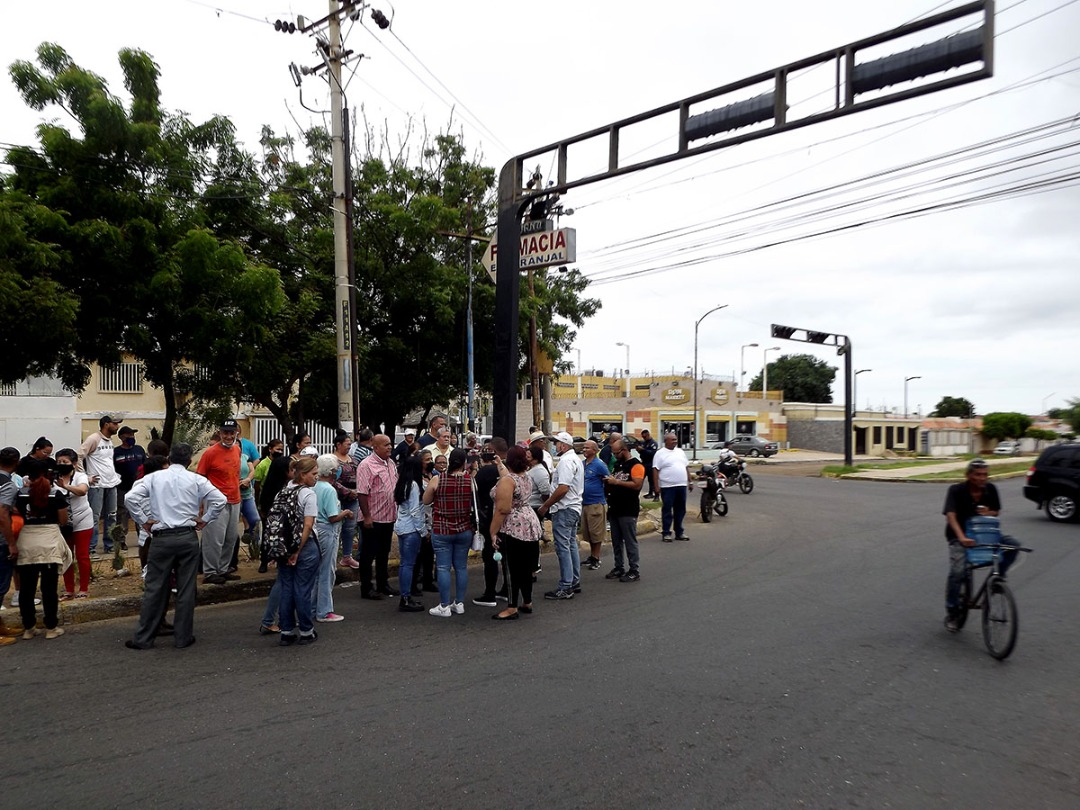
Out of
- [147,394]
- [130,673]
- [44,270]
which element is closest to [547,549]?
[130,673]

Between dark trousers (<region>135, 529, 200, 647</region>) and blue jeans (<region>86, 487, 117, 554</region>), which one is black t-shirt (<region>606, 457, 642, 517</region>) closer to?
dark trousers (<region>135, 529, 200, 647</region>)

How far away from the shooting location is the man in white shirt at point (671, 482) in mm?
13664

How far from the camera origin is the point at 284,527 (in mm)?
6910

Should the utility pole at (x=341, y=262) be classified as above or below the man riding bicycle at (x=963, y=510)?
above

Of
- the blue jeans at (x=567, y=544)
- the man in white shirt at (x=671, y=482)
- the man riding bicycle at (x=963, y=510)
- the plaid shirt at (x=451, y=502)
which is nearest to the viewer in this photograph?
the man riding bicycle at (x=963, y=510)

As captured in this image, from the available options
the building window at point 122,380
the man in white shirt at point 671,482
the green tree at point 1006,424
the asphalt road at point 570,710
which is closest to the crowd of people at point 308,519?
the asphalt road at point 570,710

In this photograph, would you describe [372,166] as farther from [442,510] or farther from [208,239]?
[442,510]

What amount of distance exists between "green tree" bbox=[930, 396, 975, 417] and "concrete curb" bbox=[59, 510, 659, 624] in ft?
378

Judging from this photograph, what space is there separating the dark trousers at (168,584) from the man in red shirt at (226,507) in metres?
2.00

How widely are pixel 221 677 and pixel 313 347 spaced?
39.7ft

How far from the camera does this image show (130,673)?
6207 millimetres

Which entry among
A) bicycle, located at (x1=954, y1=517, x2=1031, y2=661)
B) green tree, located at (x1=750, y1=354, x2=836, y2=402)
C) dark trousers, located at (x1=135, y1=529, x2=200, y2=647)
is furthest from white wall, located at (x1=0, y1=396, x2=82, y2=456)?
green tree, located at (x1=750, y1=354, x2=836, y2=402)

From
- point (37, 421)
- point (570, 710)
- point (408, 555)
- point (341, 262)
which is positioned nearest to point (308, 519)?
point (408, 555)

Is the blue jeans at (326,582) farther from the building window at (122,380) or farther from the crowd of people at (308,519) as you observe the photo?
the building window at (122,380)
